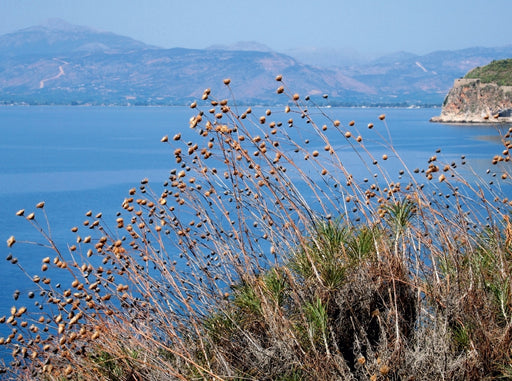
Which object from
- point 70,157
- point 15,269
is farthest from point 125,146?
point 15,269

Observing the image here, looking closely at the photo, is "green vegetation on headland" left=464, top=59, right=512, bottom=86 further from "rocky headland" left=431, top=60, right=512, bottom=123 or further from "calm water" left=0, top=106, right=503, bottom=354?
"calm water" left=0, top=106, right=503, bottom=354

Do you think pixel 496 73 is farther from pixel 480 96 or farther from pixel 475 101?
pixel 480 96

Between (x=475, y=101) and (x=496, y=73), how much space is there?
783 centimetres

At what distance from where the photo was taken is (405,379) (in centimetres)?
359

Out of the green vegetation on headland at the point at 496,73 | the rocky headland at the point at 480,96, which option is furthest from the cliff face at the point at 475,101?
the green vegetation on headland at the point at 496,73

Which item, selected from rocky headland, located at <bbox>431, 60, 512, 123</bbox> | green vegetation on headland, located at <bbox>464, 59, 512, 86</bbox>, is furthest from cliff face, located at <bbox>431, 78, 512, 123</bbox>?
green vegetation on headland, located at <bbox>464, 59, 512, 86</bbox>

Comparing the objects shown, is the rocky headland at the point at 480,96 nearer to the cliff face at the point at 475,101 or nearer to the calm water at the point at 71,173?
the cliff face at the point at 475,101

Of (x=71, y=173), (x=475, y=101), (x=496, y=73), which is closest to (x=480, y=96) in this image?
(x=475, y=101)

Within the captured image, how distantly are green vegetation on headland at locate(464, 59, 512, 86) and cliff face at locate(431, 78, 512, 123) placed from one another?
9.21 feet

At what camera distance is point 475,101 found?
85250 mm

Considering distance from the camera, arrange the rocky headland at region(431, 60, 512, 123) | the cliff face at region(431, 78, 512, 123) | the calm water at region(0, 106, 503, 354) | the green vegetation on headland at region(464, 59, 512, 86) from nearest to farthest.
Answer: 1. the calm water at region(0, 106, 503, 354)
2. the cliff face at region(431, 78, 512, 123)
3. the rocky headland at region(431, 60, 512, 123)
4. the green vegetation on headland at region(464, 59, 512, 86)

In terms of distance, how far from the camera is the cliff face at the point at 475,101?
79812 millimetres

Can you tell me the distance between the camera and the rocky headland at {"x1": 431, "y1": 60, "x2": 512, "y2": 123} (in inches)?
3167

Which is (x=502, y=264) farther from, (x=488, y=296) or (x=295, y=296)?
(x=295, y=296)
